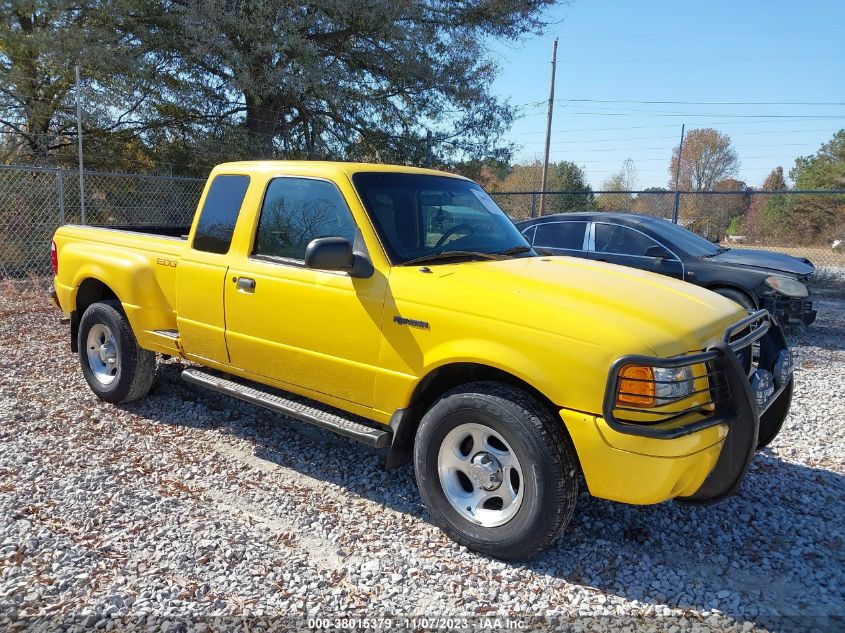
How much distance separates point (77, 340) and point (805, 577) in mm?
5558

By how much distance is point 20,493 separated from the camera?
12.0ft

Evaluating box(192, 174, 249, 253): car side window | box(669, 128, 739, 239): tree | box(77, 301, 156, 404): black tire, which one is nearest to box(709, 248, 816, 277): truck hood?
box(192, 174, 249, 253): car side window

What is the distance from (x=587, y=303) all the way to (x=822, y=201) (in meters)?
36.7

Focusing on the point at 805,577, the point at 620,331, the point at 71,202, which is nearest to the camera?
the point at 620,331

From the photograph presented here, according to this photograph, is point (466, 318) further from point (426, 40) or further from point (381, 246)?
point (426, 40)

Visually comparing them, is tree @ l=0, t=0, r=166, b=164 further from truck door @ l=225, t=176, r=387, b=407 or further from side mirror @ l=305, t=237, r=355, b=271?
side mirror @ l=305, t=237, r=355, b=271

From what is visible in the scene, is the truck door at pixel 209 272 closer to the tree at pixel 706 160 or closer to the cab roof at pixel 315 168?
the cab roof at pixel 315 168

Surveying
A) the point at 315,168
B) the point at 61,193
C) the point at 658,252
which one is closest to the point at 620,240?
the point at 658,252

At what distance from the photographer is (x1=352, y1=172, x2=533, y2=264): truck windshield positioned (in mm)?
3719

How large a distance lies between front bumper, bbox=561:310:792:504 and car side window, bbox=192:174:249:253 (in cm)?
270

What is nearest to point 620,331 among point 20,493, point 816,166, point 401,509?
point 401,509

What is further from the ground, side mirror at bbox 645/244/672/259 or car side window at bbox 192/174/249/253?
car side window at bbox 192/174/249/253

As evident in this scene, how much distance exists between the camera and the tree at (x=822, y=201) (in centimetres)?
3123

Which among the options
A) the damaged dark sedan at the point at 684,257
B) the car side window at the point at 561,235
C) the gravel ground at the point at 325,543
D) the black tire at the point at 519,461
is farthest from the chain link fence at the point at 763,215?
the black tire at the point at 519,461
